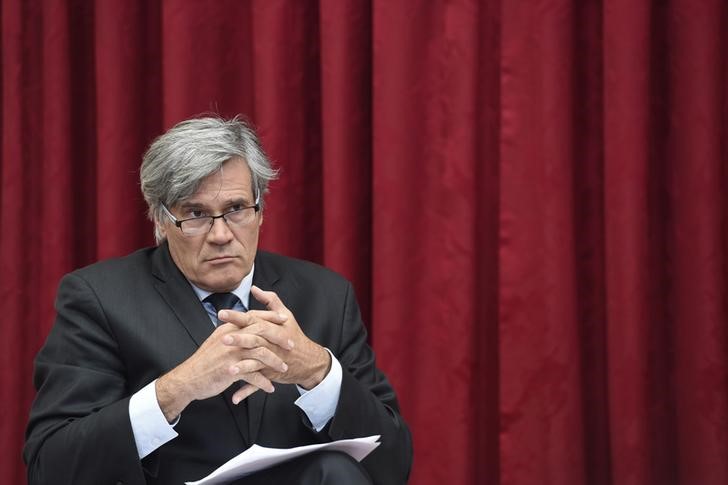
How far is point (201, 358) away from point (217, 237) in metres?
0.30

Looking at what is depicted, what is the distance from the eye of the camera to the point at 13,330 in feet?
9.65

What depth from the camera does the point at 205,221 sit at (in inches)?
81.1

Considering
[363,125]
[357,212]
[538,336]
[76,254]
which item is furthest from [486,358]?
[76,254]

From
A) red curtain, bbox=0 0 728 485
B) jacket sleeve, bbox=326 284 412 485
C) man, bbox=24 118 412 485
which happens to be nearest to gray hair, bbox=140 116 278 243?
man, bbox=24 118 412 485

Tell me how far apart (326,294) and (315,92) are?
0.90 meters

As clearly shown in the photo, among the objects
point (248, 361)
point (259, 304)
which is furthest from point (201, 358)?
point (259, 304)

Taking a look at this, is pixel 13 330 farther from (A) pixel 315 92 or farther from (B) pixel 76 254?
(A) pixel 315 92

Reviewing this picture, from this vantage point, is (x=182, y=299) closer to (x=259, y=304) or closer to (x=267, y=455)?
(x=259, y=304)

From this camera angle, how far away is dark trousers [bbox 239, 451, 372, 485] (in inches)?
71.2

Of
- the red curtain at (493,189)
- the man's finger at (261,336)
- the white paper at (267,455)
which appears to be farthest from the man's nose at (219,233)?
the red curtain at (493,189)

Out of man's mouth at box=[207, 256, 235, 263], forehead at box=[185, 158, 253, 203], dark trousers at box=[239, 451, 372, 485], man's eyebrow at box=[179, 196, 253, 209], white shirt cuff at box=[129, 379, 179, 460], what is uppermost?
forehead at box=[185, 158, 253, 203]

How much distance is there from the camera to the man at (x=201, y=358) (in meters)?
1.83

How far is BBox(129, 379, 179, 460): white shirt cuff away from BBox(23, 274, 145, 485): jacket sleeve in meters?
0.02

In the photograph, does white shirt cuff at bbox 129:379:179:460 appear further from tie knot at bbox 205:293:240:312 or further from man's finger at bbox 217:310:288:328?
tie knot at bbox 205:293:240:312
